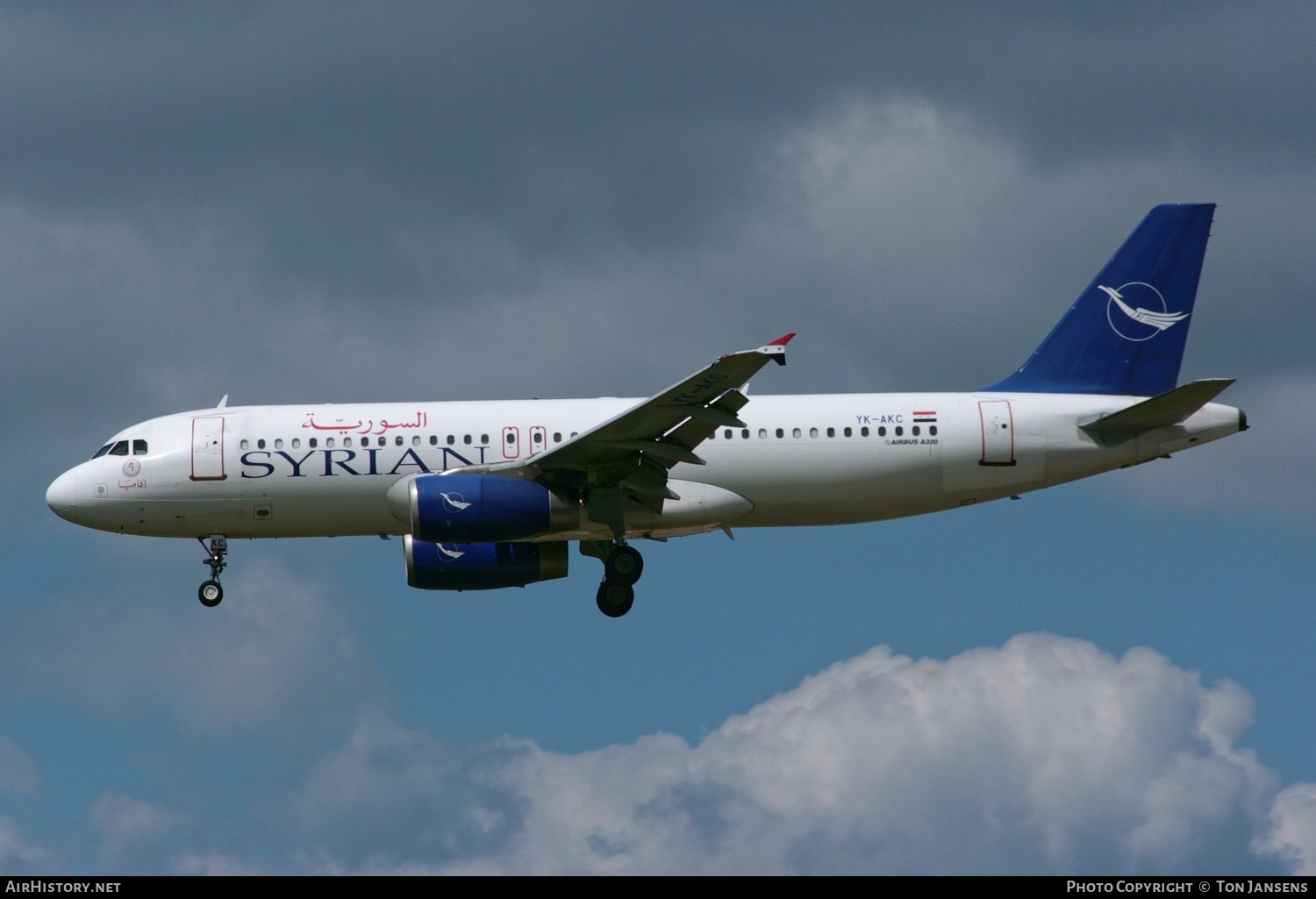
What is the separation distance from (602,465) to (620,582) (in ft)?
10.4

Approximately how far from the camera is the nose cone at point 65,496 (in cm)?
3656

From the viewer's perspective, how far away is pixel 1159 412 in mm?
35250

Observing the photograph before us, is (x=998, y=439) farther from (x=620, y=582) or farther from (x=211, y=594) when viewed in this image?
(x=211, y=594)

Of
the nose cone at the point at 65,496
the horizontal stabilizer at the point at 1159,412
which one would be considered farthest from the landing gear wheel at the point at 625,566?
the nose cone at the point at 65,496

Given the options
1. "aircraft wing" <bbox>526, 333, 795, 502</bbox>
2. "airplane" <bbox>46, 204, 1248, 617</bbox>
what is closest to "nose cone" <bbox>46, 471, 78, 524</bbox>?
"airplane" <bbox>46, 204, 1248, 617</bbox>

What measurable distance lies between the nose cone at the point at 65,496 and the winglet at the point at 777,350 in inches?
615

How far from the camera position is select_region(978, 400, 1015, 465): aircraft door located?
3556 cm

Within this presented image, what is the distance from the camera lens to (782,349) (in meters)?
29.5

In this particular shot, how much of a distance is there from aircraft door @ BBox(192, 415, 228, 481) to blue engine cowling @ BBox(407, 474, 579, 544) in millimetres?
4515

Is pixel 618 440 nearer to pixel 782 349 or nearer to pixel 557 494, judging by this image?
pixel 557 494

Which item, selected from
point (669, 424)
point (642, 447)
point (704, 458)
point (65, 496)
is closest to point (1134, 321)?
point (704, 458)
